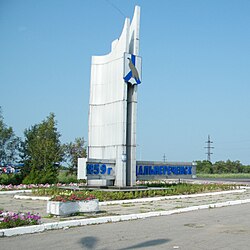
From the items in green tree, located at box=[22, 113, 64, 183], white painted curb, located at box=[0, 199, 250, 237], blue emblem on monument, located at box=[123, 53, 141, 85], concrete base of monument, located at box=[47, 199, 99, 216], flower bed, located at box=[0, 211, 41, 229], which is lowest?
white painted curb, located at box=[0, 199, 250, 237]

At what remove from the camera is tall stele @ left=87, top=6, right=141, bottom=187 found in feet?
70.2

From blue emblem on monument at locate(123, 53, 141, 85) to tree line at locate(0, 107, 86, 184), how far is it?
1143 cm

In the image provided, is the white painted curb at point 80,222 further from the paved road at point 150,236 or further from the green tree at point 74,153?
the green tree at point 74,153

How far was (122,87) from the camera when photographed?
21.7 m

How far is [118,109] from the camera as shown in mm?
21672

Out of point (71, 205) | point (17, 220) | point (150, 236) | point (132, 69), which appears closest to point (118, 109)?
point (132, 69)

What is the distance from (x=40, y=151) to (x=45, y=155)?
1.77 feet

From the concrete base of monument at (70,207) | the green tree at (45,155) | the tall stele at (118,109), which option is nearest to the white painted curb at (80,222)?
the concrete base of monument at (70,207)

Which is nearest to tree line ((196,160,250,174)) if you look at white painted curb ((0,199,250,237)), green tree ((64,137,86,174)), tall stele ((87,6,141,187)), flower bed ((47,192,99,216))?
green tree ((64,137,86,174))

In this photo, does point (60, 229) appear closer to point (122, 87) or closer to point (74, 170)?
point (122, 87)

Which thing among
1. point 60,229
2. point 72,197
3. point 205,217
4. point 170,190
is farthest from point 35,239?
point 170,190

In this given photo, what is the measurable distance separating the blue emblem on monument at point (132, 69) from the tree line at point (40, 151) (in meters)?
11.4

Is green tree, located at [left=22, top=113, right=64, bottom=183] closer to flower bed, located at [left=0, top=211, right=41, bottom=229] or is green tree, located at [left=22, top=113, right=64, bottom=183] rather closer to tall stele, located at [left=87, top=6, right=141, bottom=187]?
tall stele, located at [left=87, top=6, right=141, bottom=187]

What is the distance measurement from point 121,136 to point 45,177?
10233 millimetres
